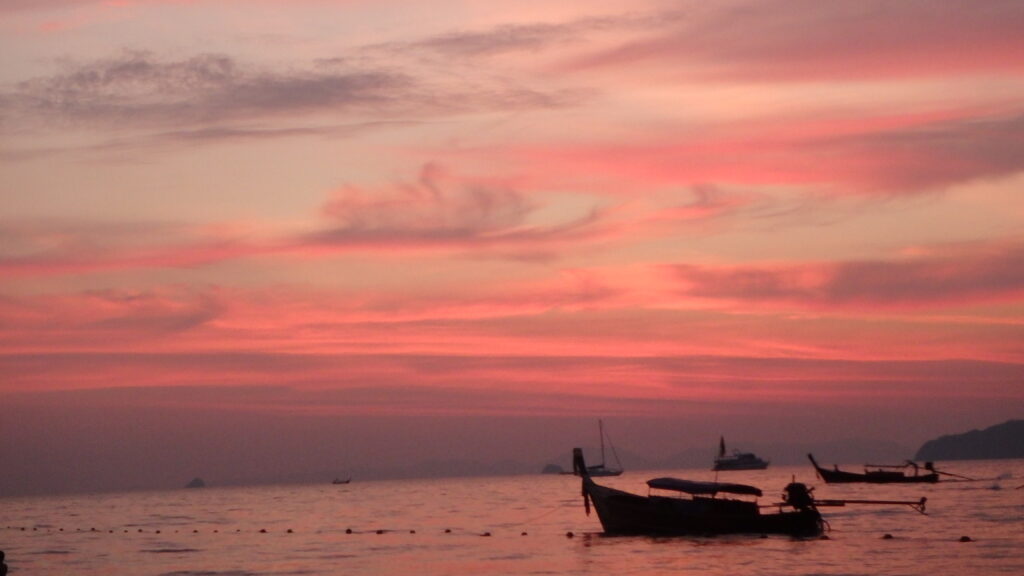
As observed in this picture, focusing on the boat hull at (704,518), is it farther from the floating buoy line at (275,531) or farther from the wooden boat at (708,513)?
the floating buoy line at (275,531)

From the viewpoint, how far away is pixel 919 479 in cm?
16088

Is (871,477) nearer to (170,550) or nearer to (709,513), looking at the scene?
(709,513)

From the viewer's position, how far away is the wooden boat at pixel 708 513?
239 feet

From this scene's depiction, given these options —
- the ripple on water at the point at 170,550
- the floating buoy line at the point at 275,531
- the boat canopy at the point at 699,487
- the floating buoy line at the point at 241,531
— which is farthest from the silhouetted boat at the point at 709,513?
the ripple on water at the point at 170,550

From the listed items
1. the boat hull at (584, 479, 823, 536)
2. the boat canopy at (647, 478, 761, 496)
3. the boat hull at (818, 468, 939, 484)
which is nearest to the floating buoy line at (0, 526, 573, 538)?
the boat hull at (584, 479, 823, 536)

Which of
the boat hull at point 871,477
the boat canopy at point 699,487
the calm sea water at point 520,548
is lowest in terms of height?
the calm sea water at point 520,548

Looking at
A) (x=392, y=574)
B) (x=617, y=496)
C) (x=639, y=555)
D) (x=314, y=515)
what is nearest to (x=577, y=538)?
(x=617, y=496)

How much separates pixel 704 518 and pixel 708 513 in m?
0.40

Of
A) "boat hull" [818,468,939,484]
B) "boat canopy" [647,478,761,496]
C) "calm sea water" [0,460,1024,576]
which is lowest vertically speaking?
"calm sea water" [0,460,1024,576]

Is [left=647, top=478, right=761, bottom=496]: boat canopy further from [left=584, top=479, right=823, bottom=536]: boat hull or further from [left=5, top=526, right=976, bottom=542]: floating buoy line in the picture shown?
[left=5, top=526, right=976, bottom=542]: floating buoy line

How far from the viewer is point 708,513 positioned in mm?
72938

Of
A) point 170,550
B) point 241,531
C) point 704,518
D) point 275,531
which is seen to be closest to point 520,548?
point 704,518

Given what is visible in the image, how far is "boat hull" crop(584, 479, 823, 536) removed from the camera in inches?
2872

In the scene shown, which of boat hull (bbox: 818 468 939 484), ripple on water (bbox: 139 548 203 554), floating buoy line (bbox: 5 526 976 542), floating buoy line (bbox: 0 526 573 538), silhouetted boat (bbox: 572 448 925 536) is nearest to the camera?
silhouetted boat (bbox: 572 448 925 536)
